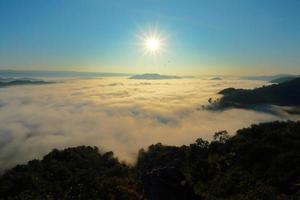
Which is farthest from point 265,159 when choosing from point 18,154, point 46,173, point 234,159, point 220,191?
point 18,154

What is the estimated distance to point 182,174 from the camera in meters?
53.4

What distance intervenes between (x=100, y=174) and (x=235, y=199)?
47.5m

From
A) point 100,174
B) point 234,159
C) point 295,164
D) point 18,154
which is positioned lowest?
point 18,154

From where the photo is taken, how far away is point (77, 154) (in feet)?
360

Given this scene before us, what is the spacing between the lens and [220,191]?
6253 centimetres

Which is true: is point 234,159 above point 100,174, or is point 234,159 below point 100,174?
above

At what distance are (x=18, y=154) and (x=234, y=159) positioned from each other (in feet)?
460

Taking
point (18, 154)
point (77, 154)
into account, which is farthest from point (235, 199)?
point (18, 154)

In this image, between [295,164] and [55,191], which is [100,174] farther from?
[295,164]

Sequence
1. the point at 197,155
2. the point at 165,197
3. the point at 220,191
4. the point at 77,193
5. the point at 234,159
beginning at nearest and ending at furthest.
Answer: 1. the point at 165,197
2. the point at 220,191
3. the point at 77,193
4. the point at 234,159
5. the point at 197,155

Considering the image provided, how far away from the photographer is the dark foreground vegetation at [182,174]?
173ft

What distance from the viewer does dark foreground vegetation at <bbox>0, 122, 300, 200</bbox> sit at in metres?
52.8

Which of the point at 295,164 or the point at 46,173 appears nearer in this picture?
the point at 295,164

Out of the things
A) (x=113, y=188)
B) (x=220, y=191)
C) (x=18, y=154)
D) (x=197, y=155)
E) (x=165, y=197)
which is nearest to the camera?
(x=165, y=197)
